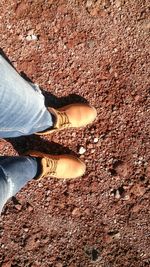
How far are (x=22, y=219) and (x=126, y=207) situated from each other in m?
0.66

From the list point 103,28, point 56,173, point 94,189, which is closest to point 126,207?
point 94,189

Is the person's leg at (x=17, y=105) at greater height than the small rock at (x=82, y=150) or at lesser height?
greater

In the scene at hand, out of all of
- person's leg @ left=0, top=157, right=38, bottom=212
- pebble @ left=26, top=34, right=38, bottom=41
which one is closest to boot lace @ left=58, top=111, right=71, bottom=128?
person's leg @ left=0, top=157, right=38, bottom=212

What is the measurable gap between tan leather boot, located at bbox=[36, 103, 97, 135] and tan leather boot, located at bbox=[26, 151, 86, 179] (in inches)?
6.2

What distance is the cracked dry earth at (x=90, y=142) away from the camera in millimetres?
2680

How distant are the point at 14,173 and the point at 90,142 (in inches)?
27.9

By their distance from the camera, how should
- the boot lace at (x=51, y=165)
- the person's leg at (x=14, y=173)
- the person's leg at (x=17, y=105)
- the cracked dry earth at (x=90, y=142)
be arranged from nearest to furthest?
the person's leg at (x=17, y=105) < the person's leg at (x=14, y=173) < the boot lace at (x=51, y=165) < the cracked dry earth at (x=90, y=142)

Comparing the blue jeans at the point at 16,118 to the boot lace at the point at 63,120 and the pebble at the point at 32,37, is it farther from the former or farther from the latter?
the pebble at the point at 32,37

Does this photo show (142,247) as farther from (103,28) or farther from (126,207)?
(103,28)

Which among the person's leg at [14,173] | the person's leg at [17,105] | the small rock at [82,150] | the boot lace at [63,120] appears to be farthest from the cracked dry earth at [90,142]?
the person's leg at [17,105]

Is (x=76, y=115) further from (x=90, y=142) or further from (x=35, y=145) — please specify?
(x=35, y=145)

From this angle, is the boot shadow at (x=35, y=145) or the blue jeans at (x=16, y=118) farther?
the boot shadow at (x=35, y=145)

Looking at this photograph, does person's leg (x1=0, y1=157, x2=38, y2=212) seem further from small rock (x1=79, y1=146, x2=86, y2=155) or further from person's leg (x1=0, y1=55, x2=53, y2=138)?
small rock (x1=79, y1=146, x2=86, y2=155)

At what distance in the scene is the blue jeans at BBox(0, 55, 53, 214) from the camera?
1.72 meters
